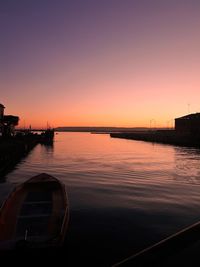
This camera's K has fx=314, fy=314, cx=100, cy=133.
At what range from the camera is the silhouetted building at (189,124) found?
122 metres

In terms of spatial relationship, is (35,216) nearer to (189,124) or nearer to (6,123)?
(6,123)

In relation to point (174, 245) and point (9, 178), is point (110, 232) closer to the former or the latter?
point (174, 245)

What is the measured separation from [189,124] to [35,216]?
5238 inches

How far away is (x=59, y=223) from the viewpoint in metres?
12.2

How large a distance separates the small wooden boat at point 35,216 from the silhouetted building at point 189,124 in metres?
107

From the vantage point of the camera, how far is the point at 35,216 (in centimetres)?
1351

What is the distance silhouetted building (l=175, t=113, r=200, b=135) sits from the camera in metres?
122

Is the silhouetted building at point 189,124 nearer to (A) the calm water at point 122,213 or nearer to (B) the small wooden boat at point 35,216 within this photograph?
(A) the calm water at point 122,213

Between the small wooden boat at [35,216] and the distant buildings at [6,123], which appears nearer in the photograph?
the small wooden boat at [35,216]

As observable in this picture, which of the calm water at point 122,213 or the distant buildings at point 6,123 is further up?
the distant buildings at point 6,123

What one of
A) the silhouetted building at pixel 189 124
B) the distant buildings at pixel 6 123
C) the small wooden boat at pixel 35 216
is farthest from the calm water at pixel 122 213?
the silhouetted building at pixel 189 124

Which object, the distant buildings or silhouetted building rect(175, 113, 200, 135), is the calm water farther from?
silhouetted building rect(175, 113, 200, 135)

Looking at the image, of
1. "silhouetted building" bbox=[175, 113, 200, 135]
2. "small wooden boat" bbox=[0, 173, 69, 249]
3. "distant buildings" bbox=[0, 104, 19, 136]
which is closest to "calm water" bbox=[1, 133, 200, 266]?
"small wooden boat" bbox=[0, 173, 69, 249]

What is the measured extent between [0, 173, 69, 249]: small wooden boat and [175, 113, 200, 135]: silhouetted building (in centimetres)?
10664
